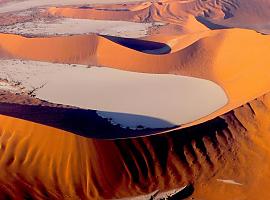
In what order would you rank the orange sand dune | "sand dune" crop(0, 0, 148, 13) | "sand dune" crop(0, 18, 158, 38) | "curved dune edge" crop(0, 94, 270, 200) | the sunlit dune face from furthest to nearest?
"sand dune" crop(0, 0, 148, 13) → the orange sand dune → "sand dune" crop(0, 18, 158, 38) → the sunlit dune face → "curved dune edge" crop(0, 94, 270, 200)

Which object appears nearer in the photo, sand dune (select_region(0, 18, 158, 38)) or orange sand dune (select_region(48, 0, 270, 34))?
sand dune (select_region(0, 18, 158, 38))

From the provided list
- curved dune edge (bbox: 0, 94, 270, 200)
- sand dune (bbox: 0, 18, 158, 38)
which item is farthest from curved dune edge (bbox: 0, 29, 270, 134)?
sand dune (bbox: 0, 18, 158, 38)

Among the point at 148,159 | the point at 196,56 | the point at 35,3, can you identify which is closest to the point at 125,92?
the point at 196,56

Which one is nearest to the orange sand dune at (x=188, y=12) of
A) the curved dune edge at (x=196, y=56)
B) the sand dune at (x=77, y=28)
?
the sand dune at (x=77, y=28)

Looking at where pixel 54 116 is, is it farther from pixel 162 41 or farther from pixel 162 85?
pixel 162 41

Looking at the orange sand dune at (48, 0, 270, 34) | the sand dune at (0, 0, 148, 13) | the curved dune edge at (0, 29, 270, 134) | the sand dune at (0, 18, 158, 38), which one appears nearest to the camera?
the curved dune edge at (0, 29, 270, 134)

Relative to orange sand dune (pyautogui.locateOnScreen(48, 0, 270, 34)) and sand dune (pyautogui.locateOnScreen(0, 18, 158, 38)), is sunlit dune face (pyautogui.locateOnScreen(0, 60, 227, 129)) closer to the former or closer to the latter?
sand dune (pyautogui.locateOnScreen(0, 18, 158, 38))
